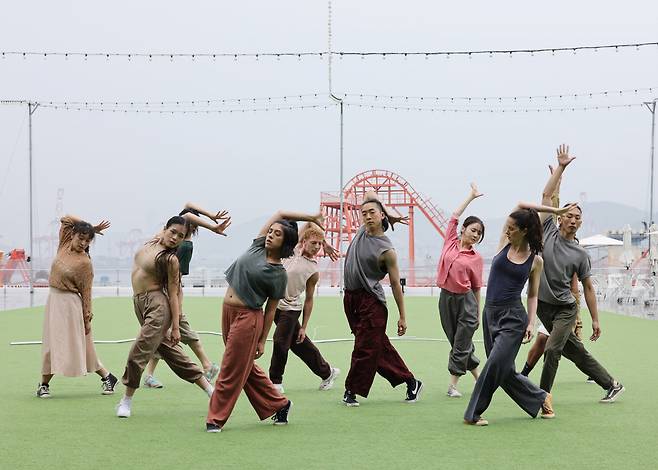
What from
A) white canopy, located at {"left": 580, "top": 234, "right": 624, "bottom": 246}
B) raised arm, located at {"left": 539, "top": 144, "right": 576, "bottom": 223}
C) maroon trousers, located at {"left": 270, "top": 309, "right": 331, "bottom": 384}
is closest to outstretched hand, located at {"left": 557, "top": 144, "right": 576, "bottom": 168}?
raised arm, located at {"left": 539, "top": 144, "right": 576, "bottom": 223}

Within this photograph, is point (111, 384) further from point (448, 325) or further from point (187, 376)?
point (448, 325)

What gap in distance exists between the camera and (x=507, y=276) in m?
7.51

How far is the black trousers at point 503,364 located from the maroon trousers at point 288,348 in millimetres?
2141

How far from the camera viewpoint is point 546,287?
8.49 metres

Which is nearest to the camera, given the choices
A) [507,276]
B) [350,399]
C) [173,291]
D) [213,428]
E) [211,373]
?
[213,428]

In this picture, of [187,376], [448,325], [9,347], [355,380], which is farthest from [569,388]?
[9,347]

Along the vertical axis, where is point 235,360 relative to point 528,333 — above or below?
below

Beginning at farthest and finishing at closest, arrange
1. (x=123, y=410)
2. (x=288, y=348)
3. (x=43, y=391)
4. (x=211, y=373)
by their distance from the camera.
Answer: (x=211, y=373)
(x=288, y=348)
(x=43, y=391)
(x=123, y=410)

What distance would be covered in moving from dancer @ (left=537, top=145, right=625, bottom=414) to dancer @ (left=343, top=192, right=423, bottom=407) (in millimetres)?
1162

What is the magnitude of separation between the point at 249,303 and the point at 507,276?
Answer: 191 centimetres

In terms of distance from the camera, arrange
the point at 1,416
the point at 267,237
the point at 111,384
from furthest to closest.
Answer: the point at 111,384
the point at 1,416
the point at 267,237

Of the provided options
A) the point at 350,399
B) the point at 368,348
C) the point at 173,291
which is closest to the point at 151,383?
the point at 173,291

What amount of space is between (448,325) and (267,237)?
103 inches

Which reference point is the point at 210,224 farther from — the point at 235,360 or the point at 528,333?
the point at 528,333
